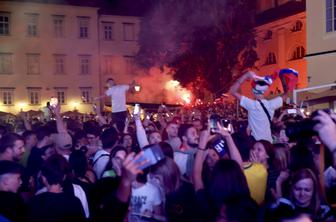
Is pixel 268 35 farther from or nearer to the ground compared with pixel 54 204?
farther from the ground

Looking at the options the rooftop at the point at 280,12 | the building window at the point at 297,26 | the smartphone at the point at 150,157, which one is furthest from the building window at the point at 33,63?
the smartphone at the point at 150,157

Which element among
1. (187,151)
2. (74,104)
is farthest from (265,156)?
(74,104)

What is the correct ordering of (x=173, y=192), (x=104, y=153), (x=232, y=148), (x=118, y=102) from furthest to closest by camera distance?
(x=118, y=102) < (x=104, y=153) < (x=232, y=148) < (x=173, y=192)

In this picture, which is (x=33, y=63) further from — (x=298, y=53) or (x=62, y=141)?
(x=62, y=141)

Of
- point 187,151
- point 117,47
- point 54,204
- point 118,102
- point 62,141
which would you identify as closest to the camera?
point 54,204

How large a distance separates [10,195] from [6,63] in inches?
1657

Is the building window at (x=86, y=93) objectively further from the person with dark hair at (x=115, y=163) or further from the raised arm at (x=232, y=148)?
the raised arm at (x=232, y=148)

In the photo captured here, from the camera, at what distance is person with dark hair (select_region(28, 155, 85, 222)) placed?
4.43m

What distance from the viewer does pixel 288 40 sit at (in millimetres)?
39188

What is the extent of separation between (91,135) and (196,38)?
25.6 m

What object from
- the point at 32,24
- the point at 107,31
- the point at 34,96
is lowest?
the point at 34,96

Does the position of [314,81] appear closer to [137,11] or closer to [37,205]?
[37,205]

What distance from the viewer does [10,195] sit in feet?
15.5

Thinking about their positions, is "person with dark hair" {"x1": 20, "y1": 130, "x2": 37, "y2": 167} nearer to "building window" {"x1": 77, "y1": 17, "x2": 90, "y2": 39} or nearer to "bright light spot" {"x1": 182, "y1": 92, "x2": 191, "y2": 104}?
"bright light spot" {"x1": 182, "y1": 92, "x2": 191, "y2": 104}
